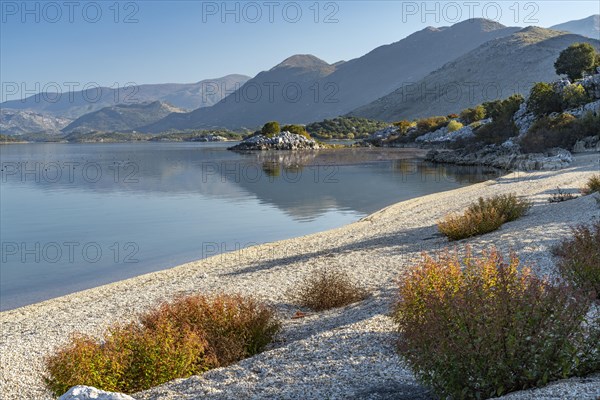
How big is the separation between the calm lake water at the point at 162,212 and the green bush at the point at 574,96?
597 inches

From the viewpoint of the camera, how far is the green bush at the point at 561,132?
4847 centimetres

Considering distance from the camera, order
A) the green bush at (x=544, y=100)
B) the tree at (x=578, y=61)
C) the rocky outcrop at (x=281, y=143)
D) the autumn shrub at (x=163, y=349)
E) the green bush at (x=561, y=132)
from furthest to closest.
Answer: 1. the rocky outcrop at (x=281, y=143)
2. the tree at (x=578, y=61)
3. the green bush at (x=544, y=100)
4. the green bush at (x=561, y=132)
5. the autumn shrub at (x=163, y=349)

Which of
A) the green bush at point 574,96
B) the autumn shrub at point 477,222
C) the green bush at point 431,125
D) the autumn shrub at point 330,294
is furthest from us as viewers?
the green bush at point 431,125

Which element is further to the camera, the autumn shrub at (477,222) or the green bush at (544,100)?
the green bush at (544,100)

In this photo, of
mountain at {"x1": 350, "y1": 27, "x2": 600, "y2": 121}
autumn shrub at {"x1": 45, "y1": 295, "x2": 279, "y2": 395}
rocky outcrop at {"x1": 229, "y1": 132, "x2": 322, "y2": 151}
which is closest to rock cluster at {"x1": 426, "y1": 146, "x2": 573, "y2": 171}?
autumn shrub at {"x1": 45, "y1": 295, "x2": 279, "y2": 395}

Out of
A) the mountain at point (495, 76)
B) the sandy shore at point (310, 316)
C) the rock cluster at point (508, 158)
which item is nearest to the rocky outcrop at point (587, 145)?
the rock cluster at point (508, 158)

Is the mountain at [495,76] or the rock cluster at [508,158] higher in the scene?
the mountain at [495,76]

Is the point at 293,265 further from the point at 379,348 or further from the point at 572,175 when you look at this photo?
the point at 572,175

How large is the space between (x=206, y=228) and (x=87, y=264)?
25.7 feet

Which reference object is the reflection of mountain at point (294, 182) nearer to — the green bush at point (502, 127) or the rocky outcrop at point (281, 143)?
the green bush at point (502, 127)

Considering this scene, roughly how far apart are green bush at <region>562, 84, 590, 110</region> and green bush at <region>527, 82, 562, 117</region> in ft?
4.09

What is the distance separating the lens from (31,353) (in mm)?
9805

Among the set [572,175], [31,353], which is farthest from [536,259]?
[572,175]

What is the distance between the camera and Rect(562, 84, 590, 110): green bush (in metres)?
57.4
